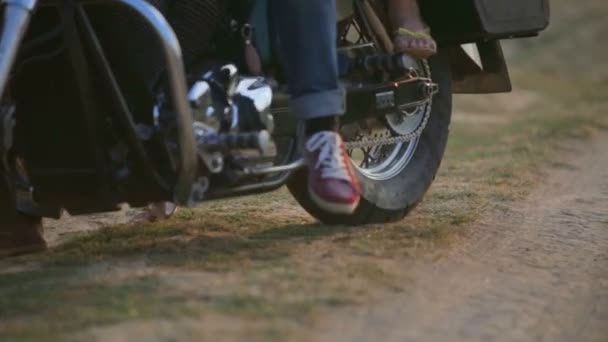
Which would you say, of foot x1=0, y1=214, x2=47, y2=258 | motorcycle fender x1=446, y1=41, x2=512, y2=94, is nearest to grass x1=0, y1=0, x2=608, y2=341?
foot x1=0, y1=214, x2=47, y2=258

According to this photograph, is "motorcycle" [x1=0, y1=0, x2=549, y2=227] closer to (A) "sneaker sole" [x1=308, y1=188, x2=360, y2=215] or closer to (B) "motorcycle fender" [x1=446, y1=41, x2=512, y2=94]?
(A) "sneaker sole" [x1=308, y1=188, x2=360, y2=215]

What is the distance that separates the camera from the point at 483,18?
181 inches

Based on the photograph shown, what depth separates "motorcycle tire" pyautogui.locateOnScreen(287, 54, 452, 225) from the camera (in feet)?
14.5

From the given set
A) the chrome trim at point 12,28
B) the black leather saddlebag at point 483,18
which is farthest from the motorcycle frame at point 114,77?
the black leather saddlebag at point 483,18

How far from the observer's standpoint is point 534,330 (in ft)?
10.7

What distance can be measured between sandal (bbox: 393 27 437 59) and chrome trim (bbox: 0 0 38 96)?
1.53 meters

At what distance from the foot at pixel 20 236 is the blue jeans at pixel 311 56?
3.14ft

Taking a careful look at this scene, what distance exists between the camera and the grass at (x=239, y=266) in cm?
313

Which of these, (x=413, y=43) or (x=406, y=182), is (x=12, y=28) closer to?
(x=413, y=43)

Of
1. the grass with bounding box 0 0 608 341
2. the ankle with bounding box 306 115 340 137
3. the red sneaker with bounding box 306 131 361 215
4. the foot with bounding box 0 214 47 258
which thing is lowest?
the grass with bounding box 0 0 608 341

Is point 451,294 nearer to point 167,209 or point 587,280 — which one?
point 587,280

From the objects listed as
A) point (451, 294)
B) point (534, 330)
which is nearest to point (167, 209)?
point (451, 294)

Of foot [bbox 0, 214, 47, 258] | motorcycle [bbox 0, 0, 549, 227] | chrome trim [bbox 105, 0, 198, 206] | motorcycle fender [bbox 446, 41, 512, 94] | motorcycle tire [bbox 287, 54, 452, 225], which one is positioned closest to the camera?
chrome trim [bbox 105, 0, 198, 206]

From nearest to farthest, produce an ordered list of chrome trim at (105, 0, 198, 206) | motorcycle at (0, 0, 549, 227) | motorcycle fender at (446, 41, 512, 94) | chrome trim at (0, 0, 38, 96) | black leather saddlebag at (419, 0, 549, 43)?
chrome trim at (0, 0, 38, 96), chrome trim at (105, 0, 198, 206), motorcycle at (0, 0, 549, 227), black leather saddlebag at (419, 0, 549, 43), motorcycle fender at (446, 41, 512, 94)
